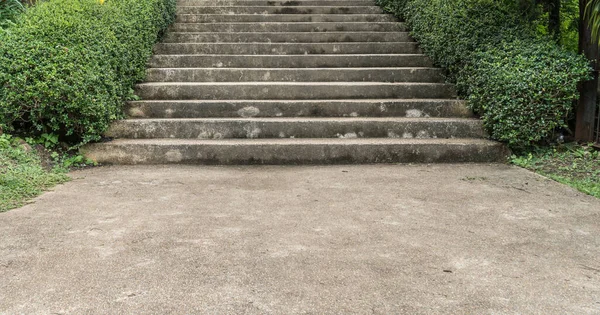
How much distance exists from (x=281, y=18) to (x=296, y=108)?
117 inches

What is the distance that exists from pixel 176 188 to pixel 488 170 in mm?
2979

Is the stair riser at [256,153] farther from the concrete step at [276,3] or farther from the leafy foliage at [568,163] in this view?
the concrete step at [276,3]

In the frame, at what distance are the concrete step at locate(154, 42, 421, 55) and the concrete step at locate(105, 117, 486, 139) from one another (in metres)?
2.06

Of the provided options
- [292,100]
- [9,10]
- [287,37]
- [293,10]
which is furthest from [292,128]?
[9,10]

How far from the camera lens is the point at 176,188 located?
4.13 metres

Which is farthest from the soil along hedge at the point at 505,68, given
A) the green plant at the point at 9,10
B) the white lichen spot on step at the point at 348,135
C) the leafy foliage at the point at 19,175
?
the green plant at the point at 9,10

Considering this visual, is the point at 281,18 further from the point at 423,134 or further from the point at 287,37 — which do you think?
the point at 423,134

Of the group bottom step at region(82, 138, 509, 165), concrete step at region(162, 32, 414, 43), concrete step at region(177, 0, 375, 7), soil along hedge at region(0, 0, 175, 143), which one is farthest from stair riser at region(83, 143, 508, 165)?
concrete step at region(177, 0, 375, 7)

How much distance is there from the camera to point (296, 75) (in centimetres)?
654

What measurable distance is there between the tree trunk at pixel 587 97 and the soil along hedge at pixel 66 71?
5005 millimetres

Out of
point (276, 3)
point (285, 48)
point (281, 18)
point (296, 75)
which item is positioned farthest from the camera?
point (276, 3)

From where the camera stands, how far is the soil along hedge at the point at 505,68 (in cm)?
493

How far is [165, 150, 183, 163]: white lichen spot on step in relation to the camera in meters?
5.01

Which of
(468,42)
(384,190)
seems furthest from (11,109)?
(468,42)
